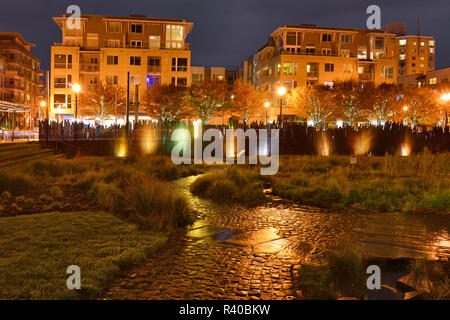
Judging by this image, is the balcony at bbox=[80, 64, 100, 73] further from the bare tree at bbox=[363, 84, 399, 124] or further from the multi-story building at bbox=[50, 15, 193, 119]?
the bare tree at bbox=[363, 84, 399, 124]

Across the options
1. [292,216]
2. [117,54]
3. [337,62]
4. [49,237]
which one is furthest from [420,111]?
[49,237]

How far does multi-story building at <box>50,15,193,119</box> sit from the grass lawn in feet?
177

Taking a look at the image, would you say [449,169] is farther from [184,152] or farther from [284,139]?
[184,152]

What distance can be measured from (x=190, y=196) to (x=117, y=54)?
181 ft

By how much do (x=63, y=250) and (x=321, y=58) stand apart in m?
65.9

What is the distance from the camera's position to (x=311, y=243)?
7668 mm

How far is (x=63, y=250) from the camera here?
255 inches

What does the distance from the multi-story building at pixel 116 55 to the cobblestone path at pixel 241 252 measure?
53.6m

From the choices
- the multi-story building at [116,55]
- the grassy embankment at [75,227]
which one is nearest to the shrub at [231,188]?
the grassy embankment at [75,227]

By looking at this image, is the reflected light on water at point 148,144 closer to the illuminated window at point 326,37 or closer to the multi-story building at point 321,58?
the multi-story building at point 321,58

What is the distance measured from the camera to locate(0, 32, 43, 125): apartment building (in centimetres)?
7425

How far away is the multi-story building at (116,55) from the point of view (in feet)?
206

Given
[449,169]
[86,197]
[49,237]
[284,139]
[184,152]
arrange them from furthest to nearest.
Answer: [284,139] → [184,152] → [449,169] → [86,197] → [49,237]

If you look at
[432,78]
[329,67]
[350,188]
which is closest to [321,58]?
[329,67]
